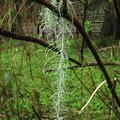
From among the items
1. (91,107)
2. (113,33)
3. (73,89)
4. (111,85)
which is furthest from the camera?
(113,33)

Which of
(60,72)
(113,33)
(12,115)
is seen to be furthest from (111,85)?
(113,33)

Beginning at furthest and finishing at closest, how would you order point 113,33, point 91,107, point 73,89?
1. point 113,33
2. point 73,89
3. point 91,107

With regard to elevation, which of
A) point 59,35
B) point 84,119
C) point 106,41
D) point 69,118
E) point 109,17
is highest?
point 109,17

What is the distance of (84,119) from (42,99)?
0.74 metres

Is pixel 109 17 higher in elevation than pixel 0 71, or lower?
higher

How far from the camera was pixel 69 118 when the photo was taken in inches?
59.0

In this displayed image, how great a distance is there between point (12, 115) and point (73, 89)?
4.98 ft

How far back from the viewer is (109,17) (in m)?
6.09

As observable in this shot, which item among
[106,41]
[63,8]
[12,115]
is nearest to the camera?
[63,8]

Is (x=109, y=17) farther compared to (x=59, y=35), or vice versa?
(x=109, y=17)

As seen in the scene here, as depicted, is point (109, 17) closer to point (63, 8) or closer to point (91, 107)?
point (91, 107)

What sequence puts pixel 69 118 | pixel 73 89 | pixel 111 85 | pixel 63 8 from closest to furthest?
1. pixel 63 8
2. pixel 111 85
3. pixel 69 118
4. pixel 73 89

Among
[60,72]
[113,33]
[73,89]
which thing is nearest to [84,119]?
[73,89]

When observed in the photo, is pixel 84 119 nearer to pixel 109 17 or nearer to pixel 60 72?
pixel 60 72
